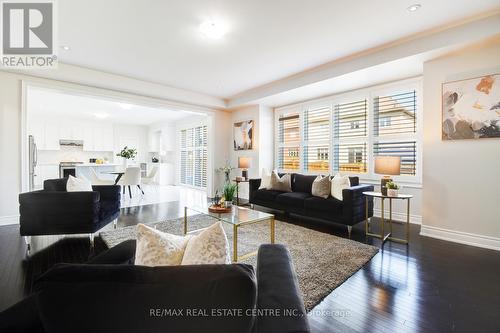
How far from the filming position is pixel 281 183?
504cm

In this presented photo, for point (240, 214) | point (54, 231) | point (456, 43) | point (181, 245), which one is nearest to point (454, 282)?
point (240, 214)

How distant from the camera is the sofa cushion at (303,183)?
15.8 ft

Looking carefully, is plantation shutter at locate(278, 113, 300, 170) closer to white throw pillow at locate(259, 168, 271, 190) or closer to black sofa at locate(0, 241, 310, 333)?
white throw pillow at locate(259, 168, 271, 190)

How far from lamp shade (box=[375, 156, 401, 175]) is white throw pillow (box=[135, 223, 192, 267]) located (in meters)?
3.26

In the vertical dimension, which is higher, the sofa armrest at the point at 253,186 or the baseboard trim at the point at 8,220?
the sofa armrest at the point at 253,186

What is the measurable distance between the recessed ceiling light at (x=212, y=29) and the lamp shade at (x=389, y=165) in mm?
2890

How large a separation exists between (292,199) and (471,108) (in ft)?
9.59

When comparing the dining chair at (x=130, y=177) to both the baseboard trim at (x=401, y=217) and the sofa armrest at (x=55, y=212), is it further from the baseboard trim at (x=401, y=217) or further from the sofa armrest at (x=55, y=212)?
the baseboard trim at (x=401, y=217)

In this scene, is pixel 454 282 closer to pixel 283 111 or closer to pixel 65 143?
pixel 283 111

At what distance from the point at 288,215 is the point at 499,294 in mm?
3059

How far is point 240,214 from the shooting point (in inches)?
122

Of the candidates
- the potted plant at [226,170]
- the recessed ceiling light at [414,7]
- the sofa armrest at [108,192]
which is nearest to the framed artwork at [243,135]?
the potted plant at [226,170]

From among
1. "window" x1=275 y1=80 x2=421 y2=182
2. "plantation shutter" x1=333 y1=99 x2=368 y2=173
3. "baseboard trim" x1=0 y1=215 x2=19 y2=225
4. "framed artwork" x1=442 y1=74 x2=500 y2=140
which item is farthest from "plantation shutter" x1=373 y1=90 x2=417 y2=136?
"baseboard trim" x1=0 y1=215 x2=19 y2=225

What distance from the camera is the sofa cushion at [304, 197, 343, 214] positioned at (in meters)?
3.77
